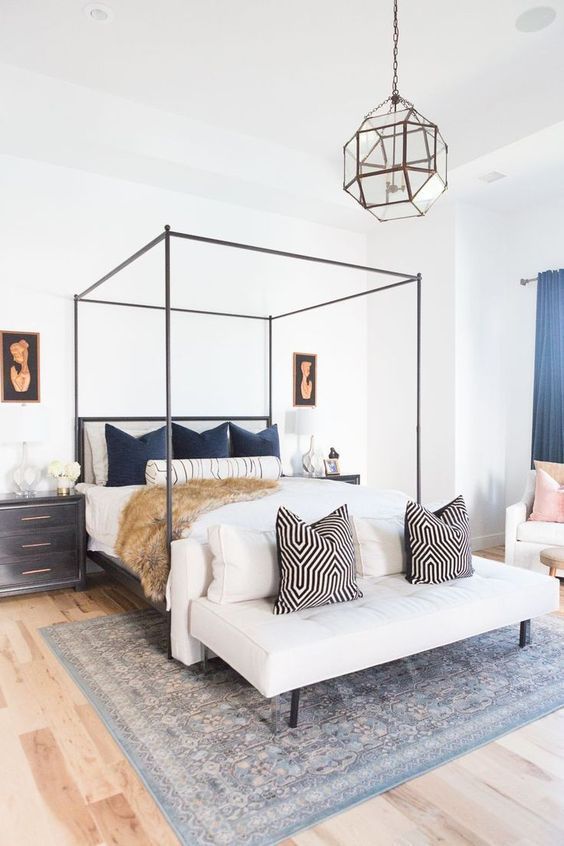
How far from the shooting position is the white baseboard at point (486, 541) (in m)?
5.14

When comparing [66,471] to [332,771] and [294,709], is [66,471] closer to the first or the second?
[294,709]

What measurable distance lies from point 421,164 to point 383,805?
2122 millimetres

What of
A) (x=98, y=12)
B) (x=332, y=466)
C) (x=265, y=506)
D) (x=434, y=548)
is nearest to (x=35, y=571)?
(x=265, y=506)

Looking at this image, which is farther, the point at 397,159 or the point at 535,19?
the point at 535,19

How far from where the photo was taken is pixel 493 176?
445 cm

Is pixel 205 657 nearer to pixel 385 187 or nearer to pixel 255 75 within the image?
pixel 385 187

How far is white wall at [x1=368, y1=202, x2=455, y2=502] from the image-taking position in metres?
5.04

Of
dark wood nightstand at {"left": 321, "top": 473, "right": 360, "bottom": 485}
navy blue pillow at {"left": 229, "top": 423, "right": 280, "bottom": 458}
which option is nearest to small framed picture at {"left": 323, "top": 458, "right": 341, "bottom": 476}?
dark wood nightstand at {"left": 321, "top": 473, "right": 360, "bottom": 485}

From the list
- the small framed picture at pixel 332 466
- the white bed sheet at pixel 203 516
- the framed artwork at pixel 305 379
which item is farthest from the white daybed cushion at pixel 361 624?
the framed artwork at pixel 305 379

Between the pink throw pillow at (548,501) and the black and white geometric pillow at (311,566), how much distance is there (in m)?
2.25

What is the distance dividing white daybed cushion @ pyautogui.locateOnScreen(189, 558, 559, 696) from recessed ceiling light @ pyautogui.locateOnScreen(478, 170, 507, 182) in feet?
9.57

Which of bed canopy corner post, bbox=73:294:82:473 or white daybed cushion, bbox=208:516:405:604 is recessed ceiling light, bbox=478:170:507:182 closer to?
bed canopy corner post, bbox=73:294:82:473

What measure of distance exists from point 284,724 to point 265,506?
1.21 m

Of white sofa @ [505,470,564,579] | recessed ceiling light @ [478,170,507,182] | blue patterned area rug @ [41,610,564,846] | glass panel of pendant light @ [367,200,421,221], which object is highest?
recessed ceiling light @ [478,170,507,182]
